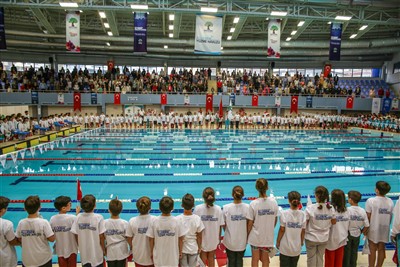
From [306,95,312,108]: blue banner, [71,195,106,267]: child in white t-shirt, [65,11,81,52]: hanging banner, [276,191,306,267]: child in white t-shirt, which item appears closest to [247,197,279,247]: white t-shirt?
[276,191,306,267]: child in white t-shirt

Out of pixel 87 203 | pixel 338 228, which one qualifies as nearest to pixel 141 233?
pixel 87 203

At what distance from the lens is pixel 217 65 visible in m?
25.7

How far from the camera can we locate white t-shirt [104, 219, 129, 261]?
8.37 feet

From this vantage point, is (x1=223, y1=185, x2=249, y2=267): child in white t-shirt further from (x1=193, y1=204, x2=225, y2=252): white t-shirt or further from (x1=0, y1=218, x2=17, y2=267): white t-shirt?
(x1=0, y1=218, x2=17, y2=267): white t-shirt

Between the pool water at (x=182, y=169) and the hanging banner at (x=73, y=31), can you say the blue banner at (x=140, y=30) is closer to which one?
the hanging banner at (x=73, y=31)

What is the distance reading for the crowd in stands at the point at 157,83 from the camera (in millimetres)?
19766

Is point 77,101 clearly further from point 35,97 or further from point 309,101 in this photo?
point 309,101

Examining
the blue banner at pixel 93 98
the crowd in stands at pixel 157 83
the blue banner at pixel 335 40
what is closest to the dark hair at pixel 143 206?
the blue banner at pixel 335 40

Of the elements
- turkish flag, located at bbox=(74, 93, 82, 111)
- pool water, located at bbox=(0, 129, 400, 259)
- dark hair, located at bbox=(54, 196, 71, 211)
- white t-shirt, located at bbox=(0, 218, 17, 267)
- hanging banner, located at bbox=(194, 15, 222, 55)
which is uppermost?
hanging banner, located at bbox=(194, 15, 222, 55)

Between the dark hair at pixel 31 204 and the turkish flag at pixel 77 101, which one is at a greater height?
the turkish flag at pixel 77 101

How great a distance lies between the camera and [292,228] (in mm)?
2717

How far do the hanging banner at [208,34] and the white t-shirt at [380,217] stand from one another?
9.39 metres

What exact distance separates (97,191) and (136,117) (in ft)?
41.3

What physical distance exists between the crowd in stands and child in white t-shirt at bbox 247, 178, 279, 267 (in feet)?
59.9
